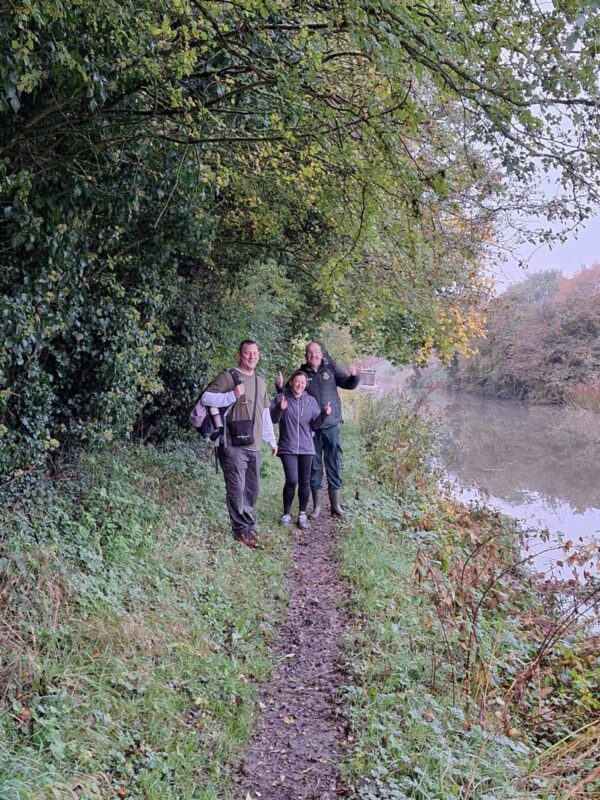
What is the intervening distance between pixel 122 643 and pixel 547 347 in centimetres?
2795

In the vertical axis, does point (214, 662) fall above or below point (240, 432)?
below

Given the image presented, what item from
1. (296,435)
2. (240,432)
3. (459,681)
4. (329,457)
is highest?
(240,432)

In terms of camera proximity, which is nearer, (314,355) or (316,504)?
(314,355)

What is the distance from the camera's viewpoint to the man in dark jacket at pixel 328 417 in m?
7.70

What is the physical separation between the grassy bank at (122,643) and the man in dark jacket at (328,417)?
1840 millimetres

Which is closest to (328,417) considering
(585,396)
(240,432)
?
(240,432)

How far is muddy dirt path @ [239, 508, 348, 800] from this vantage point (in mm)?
3193

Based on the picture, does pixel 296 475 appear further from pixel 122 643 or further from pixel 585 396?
pixel 585 396

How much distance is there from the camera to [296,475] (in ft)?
23.9

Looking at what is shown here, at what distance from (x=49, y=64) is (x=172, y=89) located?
0.72 metres

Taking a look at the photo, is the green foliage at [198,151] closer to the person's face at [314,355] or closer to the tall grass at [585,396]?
the person's face at [314,355]

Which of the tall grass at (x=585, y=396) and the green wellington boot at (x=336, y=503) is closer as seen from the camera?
the green wellington boot at (x=336, y=503)

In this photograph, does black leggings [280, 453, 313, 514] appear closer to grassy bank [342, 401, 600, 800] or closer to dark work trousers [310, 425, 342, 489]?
dark work trousers [310, 425, 342, 489]

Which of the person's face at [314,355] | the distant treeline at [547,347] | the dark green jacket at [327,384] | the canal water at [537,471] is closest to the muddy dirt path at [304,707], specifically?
the canal water at [537,471]
